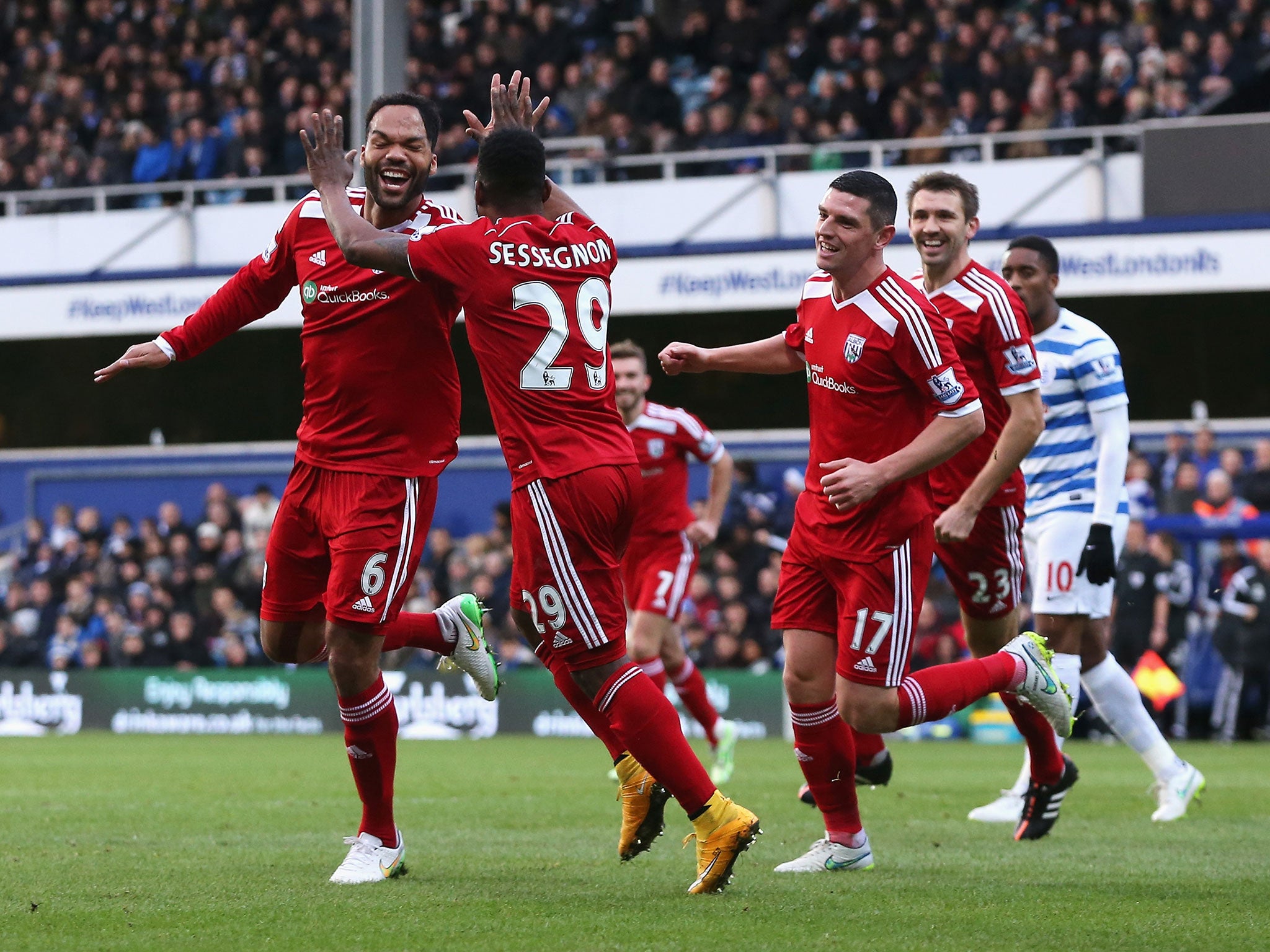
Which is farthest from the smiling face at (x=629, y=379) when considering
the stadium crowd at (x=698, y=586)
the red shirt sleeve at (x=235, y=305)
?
the red shirt sleeve at (x=235, y=305)

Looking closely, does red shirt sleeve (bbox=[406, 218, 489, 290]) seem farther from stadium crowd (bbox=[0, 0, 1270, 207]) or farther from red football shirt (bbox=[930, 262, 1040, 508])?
stadium crowd (bbox=[0, 0, 1270, 207])

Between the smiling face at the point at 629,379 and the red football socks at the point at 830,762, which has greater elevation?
the smiling face at the point at 629,379

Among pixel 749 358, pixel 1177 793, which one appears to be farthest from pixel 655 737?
pixel 1177 793

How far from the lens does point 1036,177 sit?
19.6 m

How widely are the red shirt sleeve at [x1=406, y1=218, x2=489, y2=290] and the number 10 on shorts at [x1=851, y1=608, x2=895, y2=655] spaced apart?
1761mm

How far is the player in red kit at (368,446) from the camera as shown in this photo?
605cm

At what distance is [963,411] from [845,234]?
72 cm

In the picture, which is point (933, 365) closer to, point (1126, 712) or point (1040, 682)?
point (1040, 682)

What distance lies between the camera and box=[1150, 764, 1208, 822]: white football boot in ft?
27.6

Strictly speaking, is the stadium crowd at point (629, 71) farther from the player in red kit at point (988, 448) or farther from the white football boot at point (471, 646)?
the white football boot at point (471, 646)

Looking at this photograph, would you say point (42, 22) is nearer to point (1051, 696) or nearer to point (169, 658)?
point (169, 658)

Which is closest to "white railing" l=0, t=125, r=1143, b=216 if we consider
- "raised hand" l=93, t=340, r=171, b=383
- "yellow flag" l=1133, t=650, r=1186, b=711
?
"yellow flag" l=1133, t=650, r=1186, b=711

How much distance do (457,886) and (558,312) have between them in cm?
195

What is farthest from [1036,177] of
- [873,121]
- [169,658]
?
Answer: [169,658]
